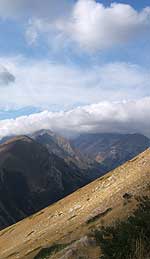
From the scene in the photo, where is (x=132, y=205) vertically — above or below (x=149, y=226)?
below

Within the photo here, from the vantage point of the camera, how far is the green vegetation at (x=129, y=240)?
531 inches

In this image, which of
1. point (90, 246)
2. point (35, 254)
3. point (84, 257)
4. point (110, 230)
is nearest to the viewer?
point (110, 230)

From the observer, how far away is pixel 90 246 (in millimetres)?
27609

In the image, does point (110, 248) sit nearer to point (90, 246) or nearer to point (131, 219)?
point (131, 219)

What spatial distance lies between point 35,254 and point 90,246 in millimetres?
19031

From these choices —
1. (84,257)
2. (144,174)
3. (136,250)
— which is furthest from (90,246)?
(144,174)

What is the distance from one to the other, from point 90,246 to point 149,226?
1370 cm

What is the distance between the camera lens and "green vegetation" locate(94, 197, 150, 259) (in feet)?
44.3

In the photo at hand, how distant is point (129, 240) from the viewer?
46.9 feet

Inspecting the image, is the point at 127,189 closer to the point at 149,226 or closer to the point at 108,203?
the point at 108,203

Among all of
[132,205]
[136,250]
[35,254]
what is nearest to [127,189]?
[132,205]

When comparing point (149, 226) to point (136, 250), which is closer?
point (136, 250)

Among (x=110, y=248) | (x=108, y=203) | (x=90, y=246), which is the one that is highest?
(x=110, y=248)

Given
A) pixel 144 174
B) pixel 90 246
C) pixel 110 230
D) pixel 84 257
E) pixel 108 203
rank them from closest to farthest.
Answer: pixel 110 230
pixel 84 257
pixel 90 246
pixel 108 203
pixel 144 174
